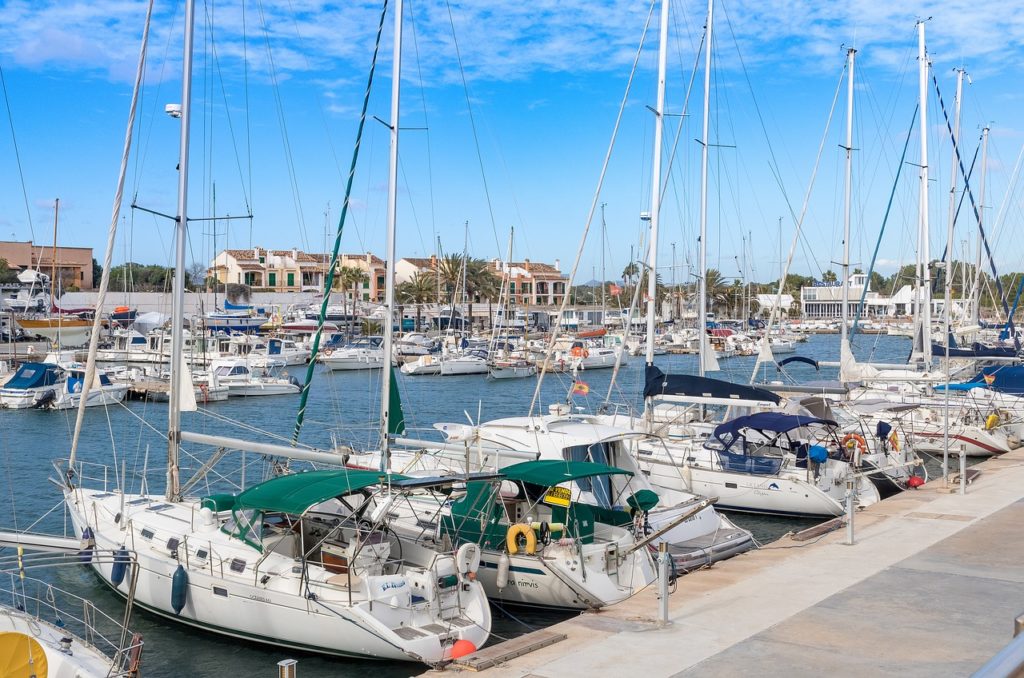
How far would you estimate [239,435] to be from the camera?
136 feet

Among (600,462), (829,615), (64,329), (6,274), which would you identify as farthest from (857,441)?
(6,274)

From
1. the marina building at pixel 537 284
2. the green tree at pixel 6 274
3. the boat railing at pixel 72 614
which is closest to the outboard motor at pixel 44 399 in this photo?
the boat railing at pixel 72 614

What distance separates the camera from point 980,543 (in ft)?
56.3

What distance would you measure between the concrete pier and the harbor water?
285 cm

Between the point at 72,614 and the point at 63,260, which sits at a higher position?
the point at 63,260

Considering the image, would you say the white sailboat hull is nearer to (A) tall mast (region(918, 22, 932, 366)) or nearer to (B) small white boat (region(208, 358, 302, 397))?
(A) tall mast (region(918, 22, 932, 366))

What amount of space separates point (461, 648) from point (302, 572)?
2.60 metres

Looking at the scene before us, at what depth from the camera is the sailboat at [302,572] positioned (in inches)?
528

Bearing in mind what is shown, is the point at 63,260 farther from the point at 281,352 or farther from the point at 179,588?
the point at 179,588

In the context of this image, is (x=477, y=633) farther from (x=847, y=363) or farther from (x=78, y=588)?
(x=847, y=363)

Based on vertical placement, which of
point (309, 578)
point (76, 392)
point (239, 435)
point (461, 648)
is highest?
point (309, 578)


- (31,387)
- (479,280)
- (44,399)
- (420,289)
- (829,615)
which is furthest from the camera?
(420,289)

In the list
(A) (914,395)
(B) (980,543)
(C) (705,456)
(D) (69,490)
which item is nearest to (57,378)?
(D) (69,490)

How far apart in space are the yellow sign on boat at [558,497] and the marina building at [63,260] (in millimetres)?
103598
